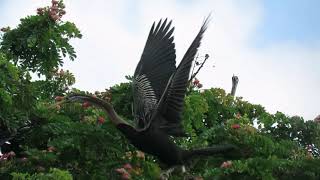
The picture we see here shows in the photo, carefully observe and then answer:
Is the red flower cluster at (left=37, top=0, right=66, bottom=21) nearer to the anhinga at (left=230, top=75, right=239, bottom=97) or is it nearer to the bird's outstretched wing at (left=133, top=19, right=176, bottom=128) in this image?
the bird's outstretched wing at (left=133, top=19, right=176, bottom=128)

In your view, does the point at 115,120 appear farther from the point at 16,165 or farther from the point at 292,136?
the point at 292,136

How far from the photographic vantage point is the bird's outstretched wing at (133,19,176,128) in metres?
7.36

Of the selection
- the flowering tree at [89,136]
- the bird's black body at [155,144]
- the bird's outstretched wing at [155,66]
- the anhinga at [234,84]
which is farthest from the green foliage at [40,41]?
the anhinga at [234,84]

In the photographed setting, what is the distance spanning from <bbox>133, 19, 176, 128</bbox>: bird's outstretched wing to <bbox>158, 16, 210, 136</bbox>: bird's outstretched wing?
1.63 ft

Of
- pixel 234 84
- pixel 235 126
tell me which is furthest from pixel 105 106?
pixel 234 84

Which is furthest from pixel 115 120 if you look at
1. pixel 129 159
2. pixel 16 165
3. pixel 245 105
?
pixel 245 105

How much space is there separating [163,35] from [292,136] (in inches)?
71.4

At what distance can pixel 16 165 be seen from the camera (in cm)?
696

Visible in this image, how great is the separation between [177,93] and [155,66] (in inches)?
46.8

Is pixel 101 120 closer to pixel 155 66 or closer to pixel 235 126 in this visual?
pixel 155 66

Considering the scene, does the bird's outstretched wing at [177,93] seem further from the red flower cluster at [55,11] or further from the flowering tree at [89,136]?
→ the red flower cluster at [55,11]

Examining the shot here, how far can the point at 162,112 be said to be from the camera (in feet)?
21.9

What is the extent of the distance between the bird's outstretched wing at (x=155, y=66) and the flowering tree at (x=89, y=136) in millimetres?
348

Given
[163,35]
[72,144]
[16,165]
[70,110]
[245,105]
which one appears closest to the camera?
[72,144]
